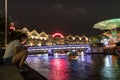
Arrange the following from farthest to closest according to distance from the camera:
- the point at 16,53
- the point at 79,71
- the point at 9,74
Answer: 1. the point at 79,71
2. the point at 16,53
3. the point at 9,74

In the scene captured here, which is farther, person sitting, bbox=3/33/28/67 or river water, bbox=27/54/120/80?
river water, bbox=27/54/120/80

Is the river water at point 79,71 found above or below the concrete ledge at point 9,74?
below

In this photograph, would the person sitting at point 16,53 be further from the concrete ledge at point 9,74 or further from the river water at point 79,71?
the concrete ledge at point 9,74

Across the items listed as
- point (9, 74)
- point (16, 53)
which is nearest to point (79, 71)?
point (16, 53)

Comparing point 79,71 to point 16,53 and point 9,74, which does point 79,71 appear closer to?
point 16,53

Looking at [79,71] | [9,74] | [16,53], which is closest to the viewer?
[9,74]

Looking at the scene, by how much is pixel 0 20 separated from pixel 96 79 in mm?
47130

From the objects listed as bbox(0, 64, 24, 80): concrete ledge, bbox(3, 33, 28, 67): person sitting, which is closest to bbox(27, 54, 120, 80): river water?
bbox(3, 33, 28, 67): person sitting

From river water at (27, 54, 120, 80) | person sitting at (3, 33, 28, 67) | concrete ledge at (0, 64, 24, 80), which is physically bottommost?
river water at (27, 54, 120, 80)

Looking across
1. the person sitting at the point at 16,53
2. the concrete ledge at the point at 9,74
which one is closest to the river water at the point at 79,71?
the person sitting at the point at 16,53

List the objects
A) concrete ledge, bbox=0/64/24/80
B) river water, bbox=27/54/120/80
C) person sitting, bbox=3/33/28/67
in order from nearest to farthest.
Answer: concrete ledge, bbox=0/64/24/80, person sitting, bbox=3/33/28/67, river water, bbox=27/54/120/80

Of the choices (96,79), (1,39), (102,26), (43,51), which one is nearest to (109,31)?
(102,26)

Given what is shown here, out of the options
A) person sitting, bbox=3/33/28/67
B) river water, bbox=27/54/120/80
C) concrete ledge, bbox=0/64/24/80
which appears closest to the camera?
concrete ledge, bbox=0/64/24/80

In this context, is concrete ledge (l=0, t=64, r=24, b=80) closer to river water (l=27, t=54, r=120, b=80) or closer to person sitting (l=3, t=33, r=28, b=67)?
person sitting (l=3, t=33, r=28, b=67)
